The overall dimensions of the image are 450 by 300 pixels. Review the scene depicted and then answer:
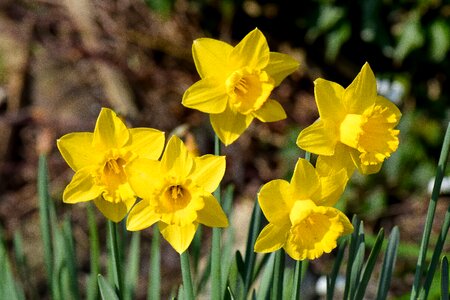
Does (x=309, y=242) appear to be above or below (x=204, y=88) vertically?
below

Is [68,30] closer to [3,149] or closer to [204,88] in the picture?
[3,149]

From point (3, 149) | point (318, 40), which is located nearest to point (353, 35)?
point (318, 40)

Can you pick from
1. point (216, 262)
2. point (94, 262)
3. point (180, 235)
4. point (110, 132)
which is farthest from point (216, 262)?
point (94, 262)

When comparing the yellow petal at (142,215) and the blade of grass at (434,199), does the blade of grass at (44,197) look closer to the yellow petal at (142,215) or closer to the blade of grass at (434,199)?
the yellow petal at (142,215)

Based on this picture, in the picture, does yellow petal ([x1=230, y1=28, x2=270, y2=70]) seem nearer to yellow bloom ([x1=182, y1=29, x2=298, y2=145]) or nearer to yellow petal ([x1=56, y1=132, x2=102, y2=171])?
yellow bloom ([x1=182, y1=29, x2=298, y2=145])

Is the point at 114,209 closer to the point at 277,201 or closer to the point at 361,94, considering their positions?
the point at 277,201

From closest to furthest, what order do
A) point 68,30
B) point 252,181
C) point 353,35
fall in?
point 353,35 → point 252,181 → point 68,30
